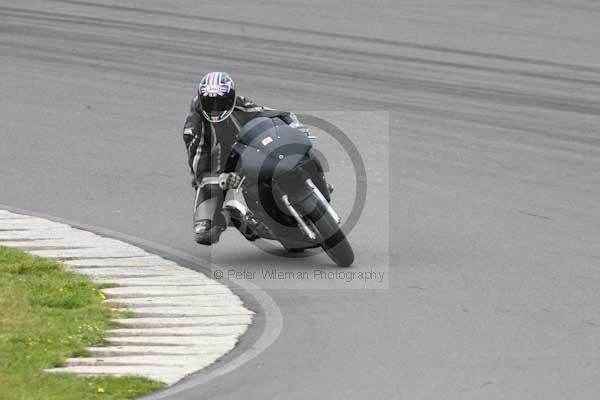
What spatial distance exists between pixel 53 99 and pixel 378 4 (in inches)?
363

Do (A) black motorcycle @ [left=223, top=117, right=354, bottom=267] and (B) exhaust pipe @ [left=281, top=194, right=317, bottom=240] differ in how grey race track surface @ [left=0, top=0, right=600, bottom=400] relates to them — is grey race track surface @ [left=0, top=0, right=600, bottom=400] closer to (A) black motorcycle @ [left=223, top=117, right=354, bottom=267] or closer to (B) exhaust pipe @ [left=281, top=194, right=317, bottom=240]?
(A) black motorcycle @ [left=223, top=117, right=354, bottom=267]

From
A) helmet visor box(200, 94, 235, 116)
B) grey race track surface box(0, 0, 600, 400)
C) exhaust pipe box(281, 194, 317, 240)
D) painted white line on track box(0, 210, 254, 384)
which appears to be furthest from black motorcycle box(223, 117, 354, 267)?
painted white line on track box(0, 210, 254, 384)

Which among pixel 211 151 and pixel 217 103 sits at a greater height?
pixel 217 103

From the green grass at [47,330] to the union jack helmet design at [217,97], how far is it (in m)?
1.94

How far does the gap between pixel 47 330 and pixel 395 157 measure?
722cm

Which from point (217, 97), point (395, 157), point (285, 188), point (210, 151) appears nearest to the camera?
point (285, 188)

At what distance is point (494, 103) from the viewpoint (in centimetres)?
1939

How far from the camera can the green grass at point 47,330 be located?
28.3 ft

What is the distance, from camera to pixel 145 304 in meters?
10.9

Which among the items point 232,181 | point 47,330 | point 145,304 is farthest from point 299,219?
point 47,330

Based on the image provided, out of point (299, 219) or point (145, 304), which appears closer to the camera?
point (145, 304)

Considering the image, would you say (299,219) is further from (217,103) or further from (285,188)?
(217,103)

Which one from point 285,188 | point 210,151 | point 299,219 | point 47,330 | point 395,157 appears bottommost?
point 47,330

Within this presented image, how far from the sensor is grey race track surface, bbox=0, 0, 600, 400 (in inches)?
371
